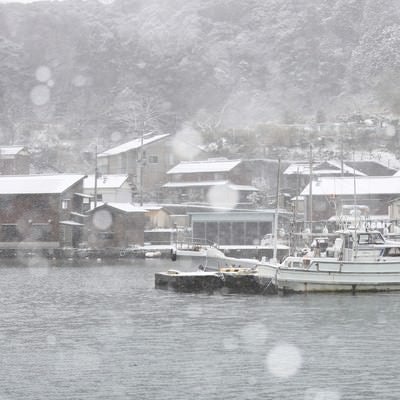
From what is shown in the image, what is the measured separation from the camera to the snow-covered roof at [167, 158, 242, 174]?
3270 inches

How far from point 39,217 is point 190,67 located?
72.7 meters

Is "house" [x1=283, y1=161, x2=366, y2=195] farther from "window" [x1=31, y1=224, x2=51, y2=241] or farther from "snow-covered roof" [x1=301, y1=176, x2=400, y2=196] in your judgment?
"window" [x1=31, y1=224, x2=51, y2=241]

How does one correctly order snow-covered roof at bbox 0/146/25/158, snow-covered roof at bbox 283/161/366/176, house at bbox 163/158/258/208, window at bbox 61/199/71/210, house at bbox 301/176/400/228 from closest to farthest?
window at bbox 61/199/71/210 → house at bbox 301/176/400/228 → house at bbox 163/158/258/208 → snow-covered roof at bbox 283/161/366/176 → snow-covered roof at bbox 0/146/25/158

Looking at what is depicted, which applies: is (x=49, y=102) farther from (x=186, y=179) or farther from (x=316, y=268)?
(x=316, y=268)

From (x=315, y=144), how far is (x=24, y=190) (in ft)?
134

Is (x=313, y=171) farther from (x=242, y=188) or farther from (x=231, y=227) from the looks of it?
(x=231, y=227)

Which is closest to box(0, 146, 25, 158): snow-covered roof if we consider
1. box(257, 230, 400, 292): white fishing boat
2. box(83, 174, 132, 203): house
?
box(83, 174, 132, 203): house

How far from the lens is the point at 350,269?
124ft

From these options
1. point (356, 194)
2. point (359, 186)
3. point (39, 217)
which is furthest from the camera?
point (359, 186)

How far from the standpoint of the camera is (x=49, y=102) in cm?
13388

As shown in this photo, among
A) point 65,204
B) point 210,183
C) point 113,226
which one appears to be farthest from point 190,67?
point 113,226

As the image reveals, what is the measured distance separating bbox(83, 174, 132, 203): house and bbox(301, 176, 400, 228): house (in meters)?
16.9

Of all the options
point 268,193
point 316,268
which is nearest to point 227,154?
point 268,193

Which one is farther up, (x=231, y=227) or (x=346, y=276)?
(x=231, y=227)
